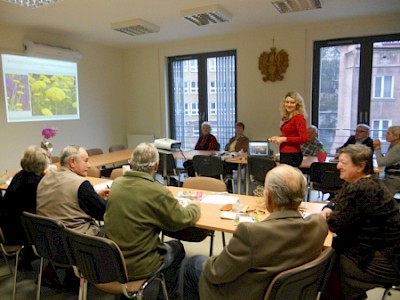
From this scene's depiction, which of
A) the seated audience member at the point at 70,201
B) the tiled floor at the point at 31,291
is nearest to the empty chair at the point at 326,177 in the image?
the tiled floor at the point at 31,291

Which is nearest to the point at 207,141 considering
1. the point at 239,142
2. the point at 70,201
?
the point at 239,142

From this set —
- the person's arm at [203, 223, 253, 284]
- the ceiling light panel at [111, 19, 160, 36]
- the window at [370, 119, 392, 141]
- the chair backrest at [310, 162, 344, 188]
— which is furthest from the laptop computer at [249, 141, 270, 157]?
the person's arm at [203, 223, 253, 284]

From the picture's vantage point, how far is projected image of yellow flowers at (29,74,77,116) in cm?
572

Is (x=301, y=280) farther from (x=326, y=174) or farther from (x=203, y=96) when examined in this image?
(x=203, y=96)

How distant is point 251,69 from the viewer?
6.15 metres

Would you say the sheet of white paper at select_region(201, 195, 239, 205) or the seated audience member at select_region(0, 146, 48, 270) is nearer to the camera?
the seated audience member at select_region(0, 146, 48, 270)

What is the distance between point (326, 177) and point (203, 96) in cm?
355

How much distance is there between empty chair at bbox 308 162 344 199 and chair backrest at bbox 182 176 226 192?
163 cm

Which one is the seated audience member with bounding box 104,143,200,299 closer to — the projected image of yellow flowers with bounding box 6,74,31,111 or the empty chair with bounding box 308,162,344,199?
the empty chair with bounding box 308,162,344,199

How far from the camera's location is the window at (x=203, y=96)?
21.7 ft

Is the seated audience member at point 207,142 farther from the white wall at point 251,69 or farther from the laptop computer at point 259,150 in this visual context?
the laptop computer at point 259,150

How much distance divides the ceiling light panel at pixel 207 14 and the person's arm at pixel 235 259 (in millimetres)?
3738

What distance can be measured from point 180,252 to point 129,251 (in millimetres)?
457

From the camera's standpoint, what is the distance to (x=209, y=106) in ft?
22.6
